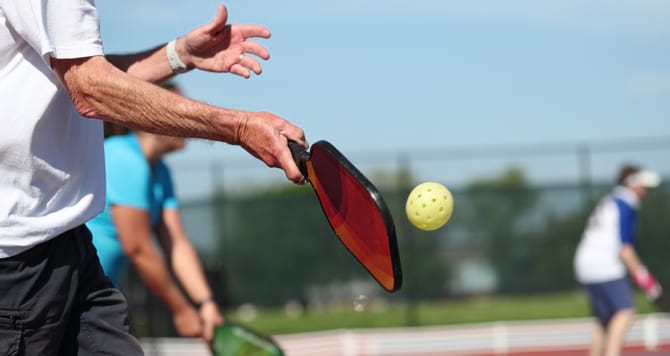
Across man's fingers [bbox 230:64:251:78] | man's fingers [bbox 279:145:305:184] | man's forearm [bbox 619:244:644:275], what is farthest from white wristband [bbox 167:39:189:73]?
man's forearm [bbox 619:244:644:275]

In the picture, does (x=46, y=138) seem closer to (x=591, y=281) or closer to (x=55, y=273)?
(x=55, y=273)

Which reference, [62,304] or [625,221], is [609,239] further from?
[62,304]

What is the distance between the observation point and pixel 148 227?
527 centimetres

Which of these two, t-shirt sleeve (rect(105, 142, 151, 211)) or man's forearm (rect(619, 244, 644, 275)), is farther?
man's forearm (rect(619, 244, 644, 275))

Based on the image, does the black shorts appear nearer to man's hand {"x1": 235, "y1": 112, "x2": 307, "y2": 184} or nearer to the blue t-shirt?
man's hand {"x1": 235, "y1": 112, "x2": 307, "y2": 184}

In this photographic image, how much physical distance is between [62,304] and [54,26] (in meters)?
0.75

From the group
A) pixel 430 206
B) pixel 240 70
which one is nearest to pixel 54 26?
pixel 240 70

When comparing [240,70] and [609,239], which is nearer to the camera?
[240,70]

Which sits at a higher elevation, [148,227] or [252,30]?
[252,30]

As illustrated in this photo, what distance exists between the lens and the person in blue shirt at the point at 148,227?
5.20 metres

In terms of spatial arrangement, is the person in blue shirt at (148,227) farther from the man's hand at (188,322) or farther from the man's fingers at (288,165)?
the man's fingers at (288,165)

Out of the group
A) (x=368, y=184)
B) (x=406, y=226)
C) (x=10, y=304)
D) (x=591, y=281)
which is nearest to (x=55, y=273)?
(x=10, y=304)

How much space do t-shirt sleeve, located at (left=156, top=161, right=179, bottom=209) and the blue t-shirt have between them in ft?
0.20

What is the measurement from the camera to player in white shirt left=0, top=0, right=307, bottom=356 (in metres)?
2.63
